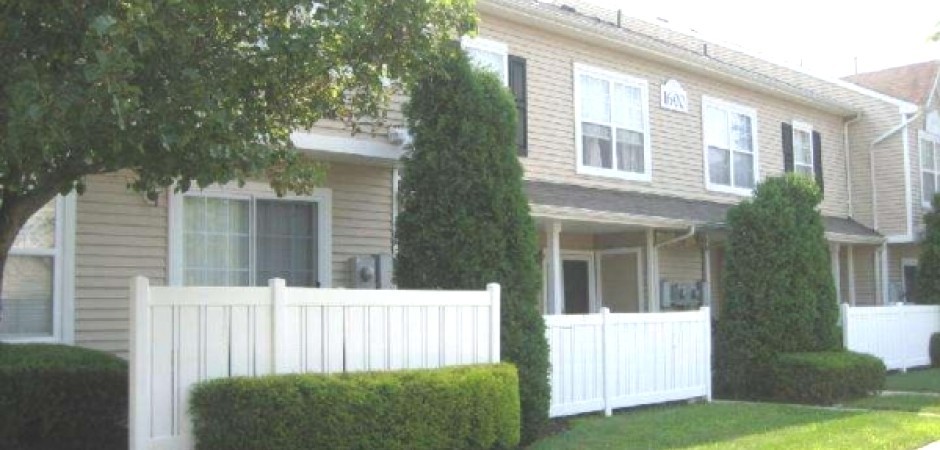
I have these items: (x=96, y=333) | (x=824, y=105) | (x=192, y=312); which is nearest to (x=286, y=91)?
(x=192, y=312)

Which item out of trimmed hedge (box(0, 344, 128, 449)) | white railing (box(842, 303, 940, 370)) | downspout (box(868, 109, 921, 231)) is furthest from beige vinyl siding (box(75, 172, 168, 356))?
downspout (box(868, 109, 921, 231))

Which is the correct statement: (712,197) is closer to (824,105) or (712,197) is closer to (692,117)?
(692,117)

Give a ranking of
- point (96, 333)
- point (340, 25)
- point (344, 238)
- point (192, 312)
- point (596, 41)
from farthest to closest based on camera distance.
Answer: point (596, 41), point (344, 238), point (96, 333), point (192, 312), point (340, 25)

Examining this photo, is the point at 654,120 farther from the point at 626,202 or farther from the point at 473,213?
the point at 473,213

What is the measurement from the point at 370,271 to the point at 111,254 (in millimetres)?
3027

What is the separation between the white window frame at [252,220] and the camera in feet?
36.0

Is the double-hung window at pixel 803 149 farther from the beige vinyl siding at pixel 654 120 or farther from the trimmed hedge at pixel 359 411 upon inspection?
the trimmed hedge at pixel 359 411

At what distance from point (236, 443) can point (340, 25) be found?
3100 millimetres

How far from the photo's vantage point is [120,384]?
9078mm

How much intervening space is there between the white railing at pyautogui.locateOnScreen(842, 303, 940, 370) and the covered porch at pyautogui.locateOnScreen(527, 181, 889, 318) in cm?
194

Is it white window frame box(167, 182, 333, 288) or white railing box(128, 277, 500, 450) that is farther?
white window frame box(167, 182, 333, 288)

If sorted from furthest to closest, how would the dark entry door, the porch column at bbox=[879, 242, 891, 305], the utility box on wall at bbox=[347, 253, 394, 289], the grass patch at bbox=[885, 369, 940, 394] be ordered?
the porch column at bbox=[879, 242, 891, 305] < the dark entry door < the grass patch at bbox=[885, 369, 940, 394] < the utility box on wall at bbox=[347, 253, 394, 289]

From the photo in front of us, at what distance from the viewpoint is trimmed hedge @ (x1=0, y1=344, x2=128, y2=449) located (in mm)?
8438

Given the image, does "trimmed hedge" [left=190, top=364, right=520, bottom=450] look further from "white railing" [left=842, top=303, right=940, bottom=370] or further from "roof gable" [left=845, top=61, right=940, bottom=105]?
"roof gable" [left=845, top=61, right=940, bottom=105]
